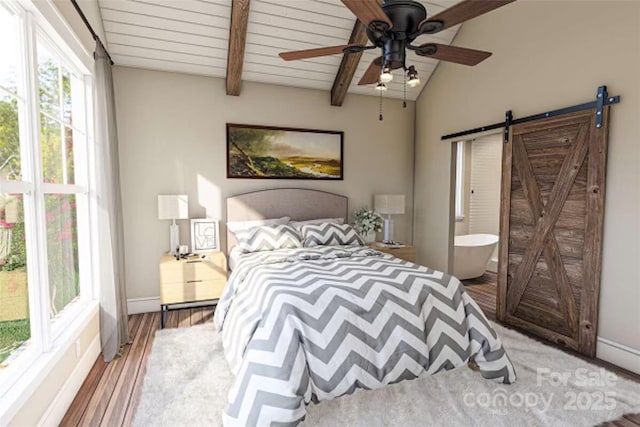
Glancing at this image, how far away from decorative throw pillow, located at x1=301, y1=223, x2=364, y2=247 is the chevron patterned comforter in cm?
109

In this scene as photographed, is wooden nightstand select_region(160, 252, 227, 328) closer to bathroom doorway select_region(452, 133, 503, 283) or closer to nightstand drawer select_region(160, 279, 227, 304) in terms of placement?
nightstand drawer select_region(160, 279, 227, 304)

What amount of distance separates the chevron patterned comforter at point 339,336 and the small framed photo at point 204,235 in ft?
5.06

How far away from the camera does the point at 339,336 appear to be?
6.25 feet

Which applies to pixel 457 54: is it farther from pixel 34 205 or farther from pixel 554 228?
pixel 34 205

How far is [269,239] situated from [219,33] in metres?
2.18

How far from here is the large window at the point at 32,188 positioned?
5.45 ft

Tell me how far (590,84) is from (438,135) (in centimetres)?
183

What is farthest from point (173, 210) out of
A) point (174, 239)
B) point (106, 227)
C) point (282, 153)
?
point (282, 153)

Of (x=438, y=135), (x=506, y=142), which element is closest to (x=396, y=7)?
(x=506, y=142)

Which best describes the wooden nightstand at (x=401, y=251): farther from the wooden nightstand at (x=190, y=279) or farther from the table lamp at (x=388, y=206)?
the wooden nightstand at (x=190, y=279)

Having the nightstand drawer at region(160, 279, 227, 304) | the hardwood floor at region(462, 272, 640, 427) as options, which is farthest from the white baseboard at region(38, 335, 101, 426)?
the hardwood floor at region(462, 272, 640, 427)

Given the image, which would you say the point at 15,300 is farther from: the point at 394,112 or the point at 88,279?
the point at 394,112

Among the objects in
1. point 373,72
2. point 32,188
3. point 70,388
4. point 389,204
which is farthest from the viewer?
point 389,204

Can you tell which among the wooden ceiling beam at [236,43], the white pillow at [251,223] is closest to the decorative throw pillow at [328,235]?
the white pillow at [251,223]
